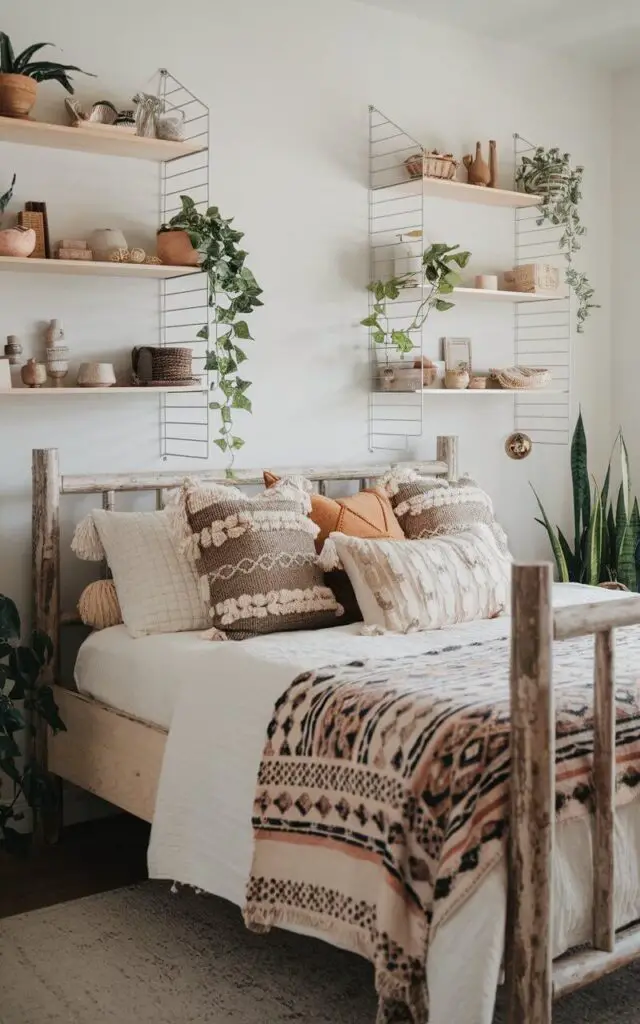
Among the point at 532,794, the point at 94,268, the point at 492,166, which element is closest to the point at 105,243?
the point at 94,268

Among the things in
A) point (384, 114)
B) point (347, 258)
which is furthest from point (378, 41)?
point (347, 258)

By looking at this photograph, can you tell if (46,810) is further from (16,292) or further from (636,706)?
(636,706)

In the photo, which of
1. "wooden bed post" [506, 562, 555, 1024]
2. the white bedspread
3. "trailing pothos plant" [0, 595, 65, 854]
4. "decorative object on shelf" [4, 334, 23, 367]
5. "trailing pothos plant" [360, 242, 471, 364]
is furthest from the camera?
"trailing pothos plant" [360, 242, 471, 364]

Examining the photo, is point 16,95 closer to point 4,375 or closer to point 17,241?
point 17,241

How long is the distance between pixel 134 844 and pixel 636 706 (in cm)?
178

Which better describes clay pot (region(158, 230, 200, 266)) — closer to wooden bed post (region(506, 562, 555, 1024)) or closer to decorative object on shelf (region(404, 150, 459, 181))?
decorative object on shelf (region(404, 150, 459, 181))

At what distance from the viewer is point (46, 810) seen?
133 inches

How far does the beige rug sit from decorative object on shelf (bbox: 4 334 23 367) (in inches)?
60.4

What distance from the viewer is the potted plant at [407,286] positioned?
4.07 metres

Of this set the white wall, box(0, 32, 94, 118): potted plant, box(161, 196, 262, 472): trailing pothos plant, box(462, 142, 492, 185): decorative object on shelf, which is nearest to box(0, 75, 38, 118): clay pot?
box(0, 32, 94, 118): potted plant

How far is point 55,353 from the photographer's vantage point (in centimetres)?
340

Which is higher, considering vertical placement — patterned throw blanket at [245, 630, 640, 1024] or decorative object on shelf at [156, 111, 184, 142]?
decorative object on shelf at [156, 111, 184, 142]

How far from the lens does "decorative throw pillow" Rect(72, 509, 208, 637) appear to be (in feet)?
10.5

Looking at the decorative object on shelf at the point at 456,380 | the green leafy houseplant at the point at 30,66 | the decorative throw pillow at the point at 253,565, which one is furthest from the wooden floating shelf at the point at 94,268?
the decorative object on shelf at the point at 456,380
